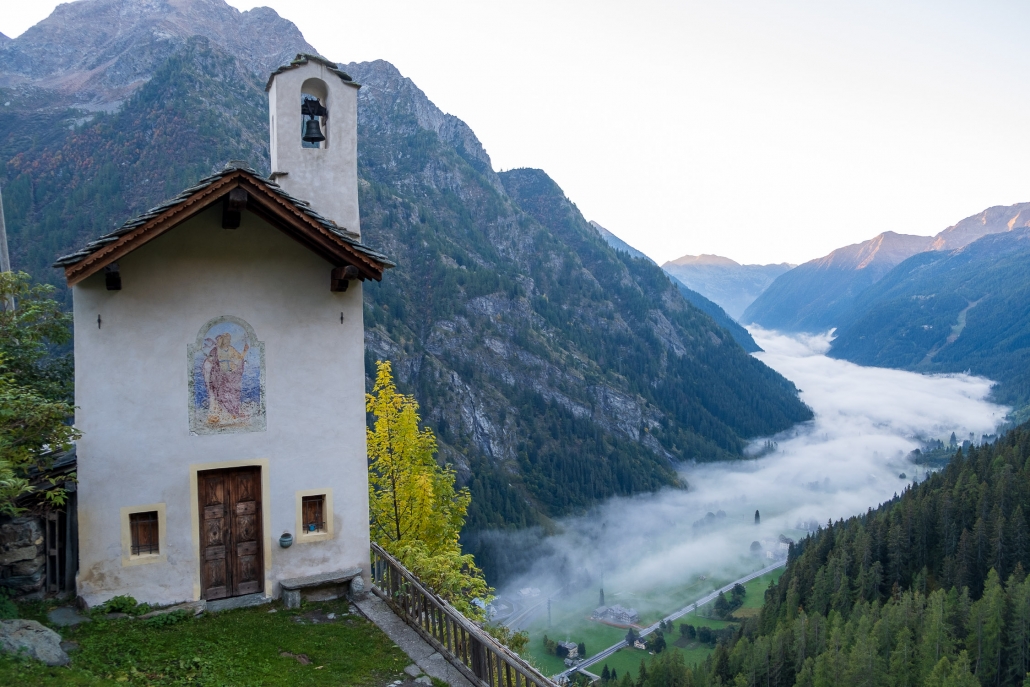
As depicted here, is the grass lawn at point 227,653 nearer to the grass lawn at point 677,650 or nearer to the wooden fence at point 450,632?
the wooden fence at point 450,632

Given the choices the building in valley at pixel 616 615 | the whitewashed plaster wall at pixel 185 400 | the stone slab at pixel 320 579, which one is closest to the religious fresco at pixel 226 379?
the whitewashed plaster wall at pixel 185 400


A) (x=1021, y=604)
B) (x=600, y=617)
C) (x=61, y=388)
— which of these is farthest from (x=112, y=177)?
(x=1021, y=604)

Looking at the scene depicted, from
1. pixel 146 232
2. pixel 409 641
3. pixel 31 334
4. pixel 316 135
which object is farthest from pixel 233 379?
pixel 409 641

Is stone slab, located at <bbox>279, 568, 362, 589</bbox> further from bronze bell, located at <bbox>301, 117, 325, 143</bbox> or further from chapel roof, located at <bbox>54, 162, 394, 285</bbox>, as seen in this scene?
bronze bell, located at <bbox>301, 117, 325, 143</bbox>

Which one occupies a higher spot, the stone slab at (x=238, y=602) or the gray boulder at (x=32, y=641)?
the gray boulder at (x=32, y=641)

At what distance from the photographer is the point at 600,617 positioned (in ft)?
595

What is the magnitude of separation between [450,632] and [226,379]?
6.57 meters

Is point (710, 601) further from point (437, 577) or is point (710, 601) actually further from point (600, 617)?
point (437, 577)

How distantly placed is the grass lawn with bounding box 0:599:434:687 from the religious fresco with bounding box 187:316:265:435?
3.69m

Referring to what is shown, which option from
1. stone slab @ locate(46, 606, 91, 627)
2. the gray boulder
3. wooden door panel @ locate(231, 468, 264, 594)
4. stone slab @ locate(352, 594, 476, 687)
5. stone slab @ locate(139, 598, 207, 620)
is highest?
wooden door panel @ locate(231, 468, 264, 594)

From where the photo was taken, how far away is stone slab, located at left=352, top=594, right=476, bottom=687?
1280cm

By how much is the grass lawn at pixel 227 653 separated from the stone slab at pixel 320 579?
0.52m

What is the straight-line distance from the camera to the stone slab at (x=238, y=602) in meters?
15.0

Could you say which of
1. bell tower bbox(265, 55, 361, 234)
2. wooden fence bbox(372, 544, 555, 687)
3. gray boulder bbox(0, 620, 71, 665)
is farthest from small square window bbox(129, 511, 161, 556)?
bell tower bbox(265, 55, 361, 234)
